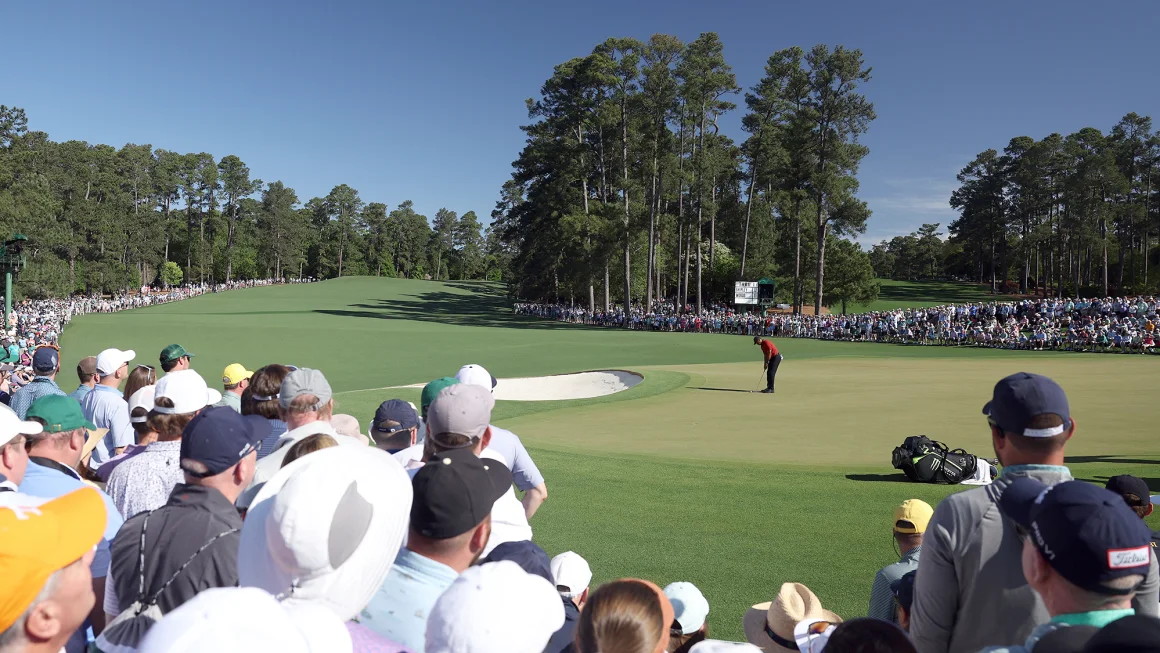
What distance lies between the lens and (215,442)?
2936 millimetres

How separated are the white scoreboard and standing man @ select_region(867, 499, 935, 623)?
149ft

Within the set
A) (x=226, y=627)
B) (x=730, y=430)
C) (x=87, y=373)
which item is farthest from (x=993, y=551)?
(x=730, y=430)

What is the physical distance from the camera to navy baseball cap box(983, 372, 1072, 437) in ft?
8.59

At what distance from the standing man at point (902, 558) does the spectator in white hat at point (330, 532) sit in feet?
8.29

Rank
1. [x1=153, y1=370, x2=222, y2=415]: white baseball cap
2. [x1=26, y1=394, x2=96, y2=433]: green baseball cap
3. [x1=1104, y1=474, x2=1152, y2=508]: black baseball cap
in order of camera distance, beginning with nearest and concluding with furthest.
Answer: [x1=26, y1=394, x2=96, y2=433]: green baseball cap < [x1=153, y1=370, x2=222, y2=415]: white baseball cap < [x1=1104, y1=474, x2=1152, y2=508]: black baseball cap

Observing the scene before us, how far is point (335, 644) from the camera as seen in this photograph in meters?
1.51

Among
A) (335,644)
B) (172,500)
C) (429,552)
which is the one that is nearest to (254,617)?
(335,644)

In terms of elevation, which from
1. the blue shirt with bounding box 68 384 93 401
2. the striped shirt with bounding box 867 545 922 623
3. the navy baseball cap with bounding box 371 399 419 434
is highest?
the navy baseball cap with bounding box 371 399 419 434

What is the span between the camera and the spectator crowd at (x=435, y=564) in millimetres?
1652

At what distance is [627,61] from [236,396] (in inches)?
1884

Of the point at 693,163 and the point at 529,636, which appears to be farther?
the point at 693,163

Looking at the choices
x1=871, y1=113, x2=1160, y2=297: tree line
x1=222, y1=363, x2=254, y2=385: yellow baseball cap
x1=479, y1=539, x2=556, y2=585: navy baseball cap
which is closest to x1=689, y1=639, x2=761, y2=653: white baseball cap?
x1=479, y1=539, x2=556, y2=585: navy baseball cap

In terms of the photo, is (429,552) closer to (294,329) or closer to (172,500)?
(172,500)

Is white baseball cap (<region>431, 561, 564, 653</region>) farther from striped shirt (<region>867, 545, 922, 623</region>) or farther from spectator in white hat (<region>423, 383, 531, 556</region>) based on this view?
striped shirt (<region>867, 545, 922, 623</region>)
